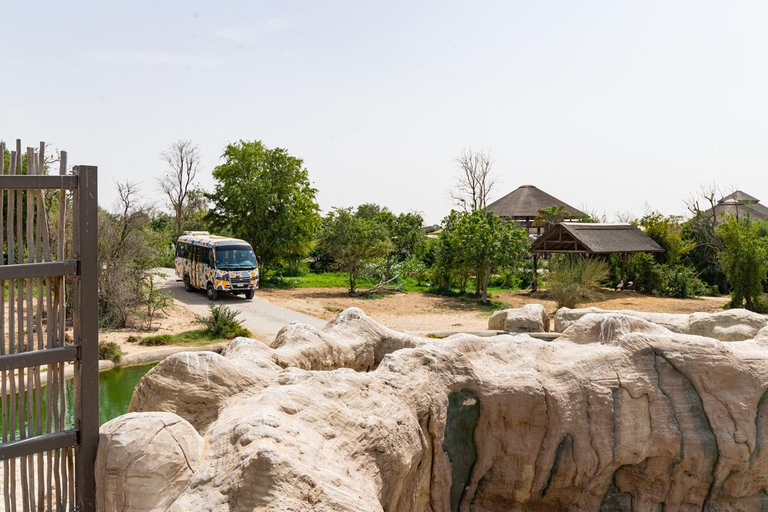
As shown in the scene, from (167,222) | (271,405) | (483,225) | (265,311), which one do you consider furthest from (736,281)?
(167,222)

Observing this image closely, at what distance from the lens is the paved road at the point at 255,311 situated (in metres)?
19.3

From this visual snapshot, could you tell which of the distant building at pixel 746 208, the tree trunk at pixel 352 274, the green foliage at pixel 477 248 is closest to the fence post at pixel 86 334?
the green foliage at pixel 477 248

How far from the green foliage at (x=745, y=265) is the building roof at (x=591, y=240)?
15.5ft

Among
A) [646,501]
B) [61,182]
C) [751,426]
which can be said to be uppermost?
[61,182]

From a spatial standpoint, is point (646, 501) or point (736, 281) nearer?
point (646, 501)

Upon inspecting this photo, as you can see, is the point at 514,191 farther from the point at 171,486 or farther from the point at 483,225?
the point at 171,486

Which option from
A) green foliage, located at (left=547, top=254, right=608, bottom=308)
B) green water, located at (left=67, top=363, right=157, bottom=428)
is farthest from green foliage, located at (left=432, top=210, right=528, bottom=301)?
green water, located at (left=67, top=363, right=157, bottom=428)

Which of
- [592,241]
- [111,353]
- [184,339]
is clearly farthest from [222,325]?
[592,241]

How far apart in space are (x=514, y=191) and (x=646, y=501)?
45511 millimetres

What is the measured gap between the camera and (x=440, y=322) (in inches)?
838

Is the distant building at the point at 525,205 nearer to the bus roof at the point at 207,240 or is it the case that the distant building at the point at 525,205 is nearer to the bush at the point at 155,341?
the bus roof at the point at 207,240

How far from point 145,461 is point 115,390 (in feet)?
31.8

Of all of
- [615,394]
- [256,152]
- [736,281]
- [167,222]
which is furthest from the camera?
[167,222]

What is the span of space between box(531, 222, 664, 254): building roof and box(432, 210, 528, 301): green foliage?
8.39 ft
